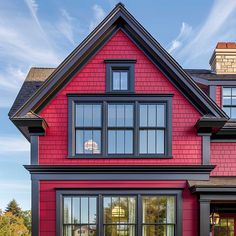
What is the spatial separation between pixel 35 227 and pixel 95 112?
14.7ft

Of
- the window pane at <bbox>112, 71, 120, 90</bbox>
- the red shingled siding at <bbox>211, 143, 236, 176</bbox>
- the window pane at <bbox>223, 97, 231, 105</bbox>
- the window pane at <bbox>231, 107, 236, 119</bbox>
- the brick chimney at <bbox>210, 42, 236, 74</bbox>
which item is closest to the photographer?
the window pane at <bbox>112, 71, 120, 90</bbox>

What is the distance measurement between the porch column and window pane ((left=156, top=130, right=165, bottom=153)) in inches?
86.8

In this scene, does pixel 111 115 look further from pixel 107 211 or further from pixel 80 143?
pixel 107 211

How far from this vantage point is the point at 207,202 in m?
13.0

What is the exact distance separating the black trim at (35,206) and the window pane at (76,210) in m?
1.23

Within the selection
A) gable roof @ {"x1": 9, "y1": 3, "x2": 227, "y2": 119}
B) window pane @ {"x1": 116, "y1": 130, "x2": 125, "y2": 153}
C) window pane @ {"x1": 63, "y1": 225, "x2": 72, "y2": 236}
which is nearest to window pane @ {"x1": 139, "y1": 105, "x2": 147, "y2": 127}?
window pane @ {"x1": 116, "y1": 130, "x2": 125, "y2": 153}

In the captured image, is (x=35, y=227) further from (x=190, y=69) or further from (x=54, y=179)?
(x=190, y=69)

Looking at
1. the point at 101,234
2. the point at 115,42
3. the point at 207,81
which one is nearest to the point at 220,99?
the point at 207,81

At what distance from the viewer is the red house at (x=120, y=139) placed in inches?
525

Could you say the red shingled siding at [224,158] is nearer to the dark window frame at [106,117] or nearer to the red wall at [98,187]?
the red wall at [98,187]

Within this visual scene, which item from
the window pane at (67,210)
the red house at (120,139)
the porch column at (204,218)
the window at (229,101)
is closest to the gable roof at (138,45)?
the red house at (120,139)

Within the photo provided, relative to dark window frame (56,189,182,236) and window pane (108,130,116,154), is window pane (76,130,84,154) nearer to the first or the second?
window pane (108,130,116,154)

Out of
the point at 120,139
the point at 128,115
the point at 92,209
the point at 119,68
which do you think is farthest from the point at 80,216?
the point at 119,68

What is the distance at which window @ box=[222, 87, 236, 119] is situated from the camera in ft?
49.8
